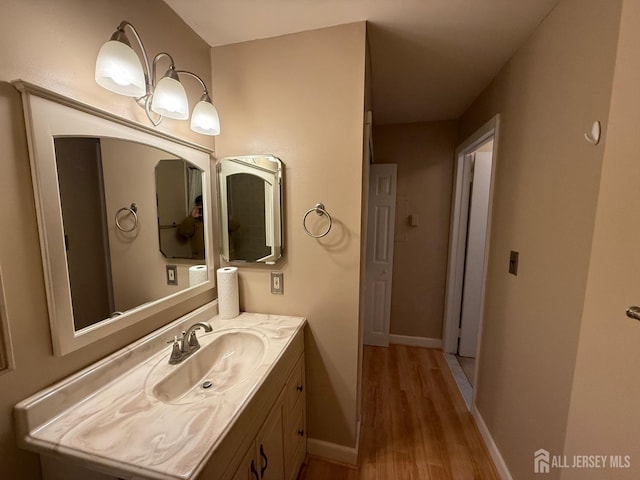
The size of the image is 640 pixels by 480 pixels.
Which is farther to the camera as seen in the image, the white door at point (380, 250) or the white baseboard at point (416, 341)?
the white baseboard at point (416, 341)

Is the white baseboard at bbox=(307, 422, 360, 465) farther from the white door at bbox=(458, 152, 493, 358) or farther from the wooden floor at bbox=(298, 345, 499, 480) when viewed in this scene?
the white door at bbox=(458, 152, 493, 358)

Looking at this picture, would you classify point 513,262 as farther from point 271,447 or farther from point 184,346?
point 184,346

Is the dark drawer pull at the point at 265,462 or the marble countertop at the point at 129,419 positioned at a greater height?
the marble countertop at the point at 129,419

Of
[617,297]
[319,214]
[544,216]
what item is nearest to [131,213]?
[319,214]

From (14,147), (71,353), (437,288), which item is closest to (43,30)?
(14,147)

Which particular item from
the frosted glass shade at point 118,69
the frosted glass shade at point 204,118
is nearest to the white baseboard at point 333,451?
the frosted glass shade at point 204,118

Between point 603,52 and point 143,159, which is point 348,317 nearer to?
point 143,159

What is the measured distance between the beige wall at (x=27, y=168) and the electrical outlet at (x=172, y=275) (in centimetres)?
37

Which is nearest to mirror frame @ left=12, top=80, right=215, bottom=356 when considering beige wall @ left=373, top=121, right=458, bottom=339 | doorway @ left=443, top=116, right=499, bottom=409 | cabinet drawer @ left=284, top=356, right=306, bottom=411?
cabinet drawer @ left=284, top=356, right=306, bottom=411

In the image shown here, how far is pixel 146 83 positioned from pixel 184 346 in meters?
1.06

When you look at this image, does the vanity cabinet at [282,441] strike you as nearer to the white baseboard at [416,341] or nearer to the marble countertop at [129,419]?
the marble countertop at [129,419]

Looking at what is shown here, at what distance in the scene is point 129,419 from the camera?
748 millimetres

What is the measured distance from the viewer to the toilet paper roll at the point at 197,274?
1337 millimetres

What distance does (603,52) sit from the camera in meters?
0.88
